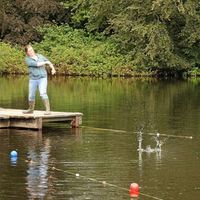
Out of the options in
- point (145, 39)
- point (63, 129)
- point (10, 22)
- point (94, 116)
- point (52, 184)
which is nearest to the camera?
point (52, 184)

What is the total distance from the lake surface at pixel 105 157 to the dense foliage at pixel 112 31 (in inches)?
879

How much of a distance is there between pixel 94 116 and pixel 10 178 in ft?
33.8

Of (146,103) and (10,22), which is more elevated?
(10,22)

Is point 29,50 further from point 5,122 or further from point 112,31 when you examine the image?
point 112,31

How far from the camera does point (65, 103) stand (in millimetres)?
27047

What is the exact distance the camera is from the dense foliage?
4775 cm

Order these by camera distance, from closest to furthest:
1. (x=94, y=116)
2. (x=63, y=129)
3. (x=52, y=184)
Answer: (x=52, y=184)
(x=63, y=129)
(x=94, y=116)

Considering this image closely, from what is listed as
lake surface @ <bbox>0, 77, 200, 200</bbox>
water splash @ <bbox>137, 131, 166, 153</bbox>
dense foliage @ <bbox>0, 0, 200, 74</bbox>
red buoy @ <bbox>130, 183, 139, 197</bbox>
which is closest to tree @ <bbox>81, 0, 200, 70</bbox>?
dense foliage @ <bbox>0, 0, 200, 74</bbox>

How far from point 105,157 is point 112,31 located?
40.5m

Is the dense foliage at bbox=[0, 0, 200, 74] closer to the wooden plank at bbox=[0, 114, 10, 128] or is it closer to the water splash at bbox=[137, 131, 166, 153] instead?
the wooden plank at bbox=[0, 114, 10, 128]

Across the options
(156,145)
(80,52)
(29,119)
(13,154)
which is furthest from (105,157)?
(80,52)

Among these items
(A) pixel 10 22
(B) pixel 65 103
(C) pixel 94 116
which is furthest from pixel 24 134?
(A) pixel 10 22

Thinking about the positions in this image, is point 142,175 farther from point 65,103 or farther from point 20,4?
point 20,4

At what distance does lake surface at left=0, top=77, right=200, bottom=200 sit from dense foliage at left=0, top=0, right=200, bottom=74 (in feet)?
73.3
